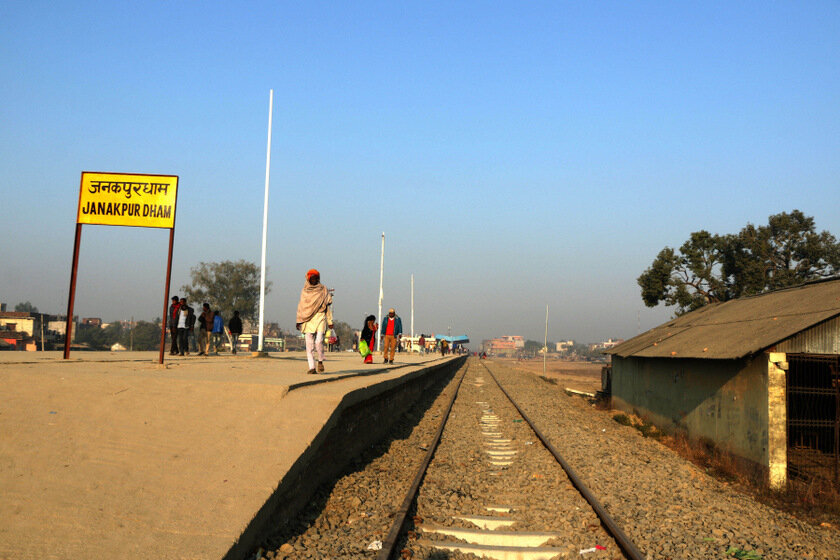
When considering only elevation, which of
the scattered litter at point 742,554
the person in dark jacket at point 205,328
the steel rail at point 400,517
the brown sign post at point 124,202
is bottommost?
the scattered litter at point 742,554

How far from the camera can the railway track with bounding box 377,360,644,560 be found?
5.73m

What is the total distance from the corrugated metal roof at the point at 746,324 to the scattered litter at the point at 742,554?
18.0 ft

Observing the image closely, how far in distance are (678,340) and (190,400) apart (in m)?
13.7

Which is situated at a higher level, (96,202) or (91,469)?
(96,202)

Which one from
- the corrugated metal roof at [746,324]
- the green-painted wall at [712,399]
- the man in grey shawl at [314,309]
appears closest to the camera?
the man in grey shawl at [314,309]

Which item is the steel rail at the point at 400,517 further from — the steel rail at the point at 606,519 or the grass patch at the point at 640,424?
the grass patch at the point at 640,424

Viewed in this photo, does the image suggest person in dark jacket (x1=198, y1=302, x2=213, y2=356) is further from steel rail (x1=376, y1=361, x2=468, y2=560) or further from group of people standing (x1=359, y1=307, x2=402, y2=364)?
steel rail (x1=376, y1=361, x2=468, y2=560)

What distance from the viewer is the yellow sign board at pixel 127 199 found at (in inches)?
469

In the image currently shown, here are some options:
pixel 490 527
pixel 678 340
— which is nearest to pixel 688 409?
pixel 678 340

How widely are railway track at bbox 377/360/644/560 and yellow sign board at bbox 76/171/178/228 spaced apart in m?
6.60

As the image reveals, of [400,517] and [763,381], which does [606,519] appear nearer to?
[400,517]

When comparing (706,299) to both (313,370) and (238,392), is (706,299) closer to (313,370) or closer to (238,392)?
(313,370)

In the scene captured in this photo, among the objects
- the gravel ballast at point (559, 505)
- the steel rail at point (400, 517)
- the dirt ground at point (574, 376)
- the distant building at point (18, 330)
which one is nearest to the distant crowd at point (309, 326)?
the gravel ballast at point (559, 505)

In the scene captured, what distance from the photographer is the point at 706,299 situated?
4581 centimetres
